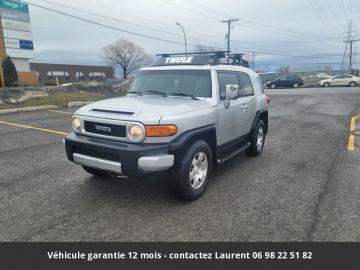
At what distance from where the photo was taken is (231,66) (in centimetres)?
587

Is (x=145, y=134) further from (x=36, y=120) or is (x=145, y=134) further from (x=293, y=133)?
(x=36, y=120)

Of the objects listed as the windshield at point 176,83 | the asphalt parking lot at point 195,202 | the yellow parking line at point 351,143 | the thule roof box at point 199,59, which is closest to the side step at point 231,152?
the asphalt parking lot at point 195,202

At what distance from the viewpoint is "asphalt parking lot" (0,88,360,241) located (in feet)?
11.8

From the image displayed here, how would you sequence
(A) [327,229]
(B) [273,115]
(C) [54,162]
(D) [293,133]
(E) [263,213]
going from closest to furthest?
(A) [327,229] → (E) [263,213] → (C) [54,162] → (D) [293,133] → (B) [273,115]

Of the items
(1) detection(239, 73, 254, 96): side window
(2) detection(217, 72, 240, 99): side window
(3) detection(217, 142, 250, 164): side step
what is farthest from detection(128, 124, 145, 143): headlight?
(1) detection(239, 73, 254, 96): side window

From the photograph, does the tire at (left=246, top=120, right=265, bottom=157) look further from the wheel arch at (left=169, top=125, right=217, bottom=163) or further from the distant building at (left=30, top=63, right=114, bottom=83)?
the distant building at (left=30, top=63, right=114, bottom=83)

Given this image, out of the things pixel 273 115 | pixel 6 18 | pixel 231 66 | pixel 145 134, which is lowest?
pixel 273 115

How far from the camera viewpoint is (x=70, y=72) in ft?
279

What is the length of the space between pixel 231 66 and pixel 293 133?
15.5 ft

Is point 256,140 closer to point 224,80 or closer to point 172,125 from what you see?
point 224,80

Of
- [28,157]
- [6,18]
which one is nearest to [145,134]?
[28,157]

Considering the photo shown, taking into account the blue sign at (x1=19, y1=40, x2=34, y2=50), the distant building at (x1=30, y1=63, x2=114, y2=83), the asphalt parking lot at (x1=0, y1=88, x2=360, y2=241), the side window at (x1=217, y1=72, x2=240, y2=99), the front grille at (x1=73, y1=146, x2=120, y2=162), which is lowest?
the asphalt parking lot at (x1=0, y1=88, x2=360, y2=241)

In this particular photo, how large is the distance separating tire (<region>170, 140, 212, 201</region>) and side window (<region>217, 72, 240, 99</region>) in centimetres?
109

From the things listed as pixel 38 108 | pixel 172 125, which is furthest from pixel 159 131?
pixel 38 108
